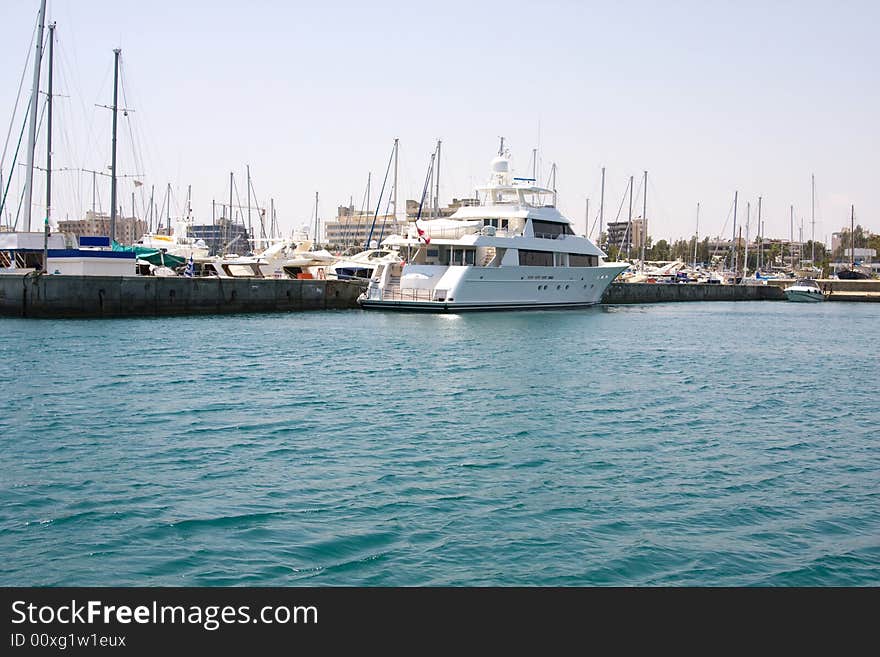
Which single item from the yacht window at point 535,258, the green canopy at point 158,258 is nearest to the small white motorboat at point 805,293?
the yacht window at point 535,258

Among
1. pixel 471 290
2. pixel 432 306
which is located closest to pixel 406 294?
pixel 432 306

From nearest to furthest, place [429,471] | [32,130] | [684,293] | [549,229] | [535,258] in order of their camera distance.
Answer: [429,471] → [32,130] → [535,258] → [549,229] → [684,293]

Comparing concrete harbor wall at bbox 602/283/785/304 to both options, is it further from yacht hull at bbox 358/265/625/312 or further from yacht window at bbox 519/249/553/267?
yacht hull at bbox 358/265/625/312

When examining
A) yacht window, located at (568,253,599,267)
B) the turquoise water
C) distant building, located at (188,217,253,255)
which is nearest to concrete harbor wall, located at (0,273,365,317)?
the turquoise water

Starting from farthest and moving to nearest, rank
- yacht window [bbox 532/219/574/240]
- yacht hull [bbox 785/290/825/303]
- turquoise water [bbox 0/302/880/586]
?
yacht hull [bbox 785/290/825/303], yacht window [bbox 532/219/574/240], turquoise water [bbox 0/302/880/586]

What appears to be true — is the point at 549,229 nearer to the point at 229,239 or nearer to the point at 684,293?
the point at 684,293

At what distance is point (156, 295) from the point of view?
4238 cm

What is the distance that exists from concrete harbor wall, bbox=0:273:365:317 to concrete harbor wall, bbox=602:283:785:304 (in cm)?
2796

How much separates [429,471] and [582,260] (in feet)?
146

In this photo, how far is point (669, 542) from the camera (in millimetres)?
9688

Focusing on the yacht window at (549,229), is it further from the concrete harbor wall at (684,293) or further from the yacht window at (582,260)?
the concrete harbor wall at (684,293)

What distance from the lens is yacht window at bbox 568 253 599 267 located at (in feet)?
179
